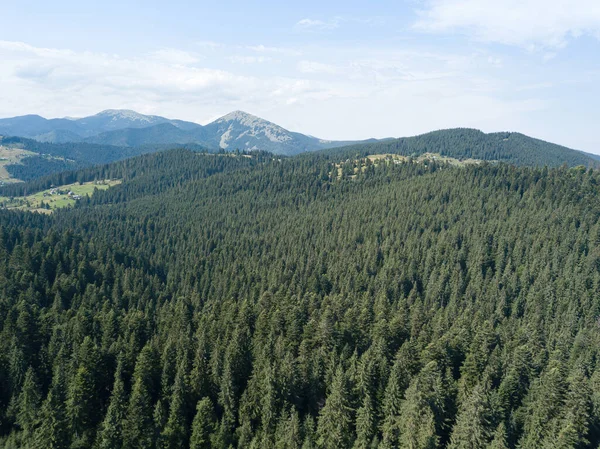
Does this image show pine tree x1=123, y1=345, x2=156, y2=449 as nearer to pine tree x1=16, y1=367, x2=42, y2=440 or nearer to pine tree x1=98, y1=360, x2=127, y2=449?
pine tree x1=98, y1=360, x2=127, y2=449

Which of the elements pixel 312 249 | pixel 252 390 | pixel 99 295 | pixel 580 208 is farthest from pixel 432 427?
pixel 580 208

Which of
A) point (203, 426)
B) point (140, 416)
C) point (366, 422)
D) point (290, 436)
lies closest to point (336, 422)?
point (366, 422)

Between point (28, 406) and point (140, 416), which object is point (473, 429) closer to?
point (140, 416)

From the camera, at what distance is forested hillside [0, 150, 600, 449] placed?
161 feet

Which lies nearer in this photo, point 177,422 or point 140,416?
point 140,416

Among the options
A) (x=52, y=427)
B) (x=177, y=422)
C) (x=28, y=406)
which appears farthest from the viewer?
(x=28, y=406)

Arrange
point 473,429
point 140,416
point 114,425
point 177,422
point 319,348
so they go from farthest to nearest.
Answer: point 319,348, point 177,422, point 140,416, point 114,425, point 473,429

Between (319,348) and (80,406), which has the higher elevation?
(319,348)

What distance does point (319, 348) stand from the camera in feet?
Result: 203

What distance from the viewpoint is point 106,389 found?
60.4 meters

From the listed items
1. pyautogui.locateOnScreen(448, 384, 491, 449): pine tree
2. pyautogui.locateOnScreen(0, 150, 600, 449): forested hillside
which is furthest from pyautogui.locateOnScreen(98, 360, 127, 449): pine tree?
pyautogui.locateOnScreen(448, 384, 491, 449): pine tree

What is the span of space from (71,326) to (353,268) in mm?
76680

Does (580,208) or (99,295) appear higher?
(580,208)

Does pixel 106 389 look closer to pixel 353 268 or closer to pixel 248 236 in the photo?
pixel 353 268
